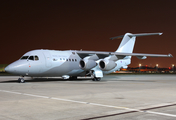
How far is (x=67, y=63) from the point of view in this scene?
85.2 feet

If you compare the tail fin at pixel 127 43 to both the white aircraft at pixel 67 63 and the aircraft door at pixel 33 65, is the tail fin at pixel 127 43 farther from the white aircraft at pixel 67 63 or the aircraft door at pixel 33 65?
the aircraft door at pixel 33 65

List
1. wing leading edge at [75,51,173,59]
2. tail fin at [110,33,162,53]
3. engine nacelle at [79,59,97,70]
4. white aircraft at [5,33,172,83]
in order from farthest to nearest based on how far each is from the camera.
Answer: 1. tail fin at [110,33,162,53]
2. wing leading edge at [75,51,173,59]
3. engine nacelle at [79,59,97,70]
4. white aircraft at [5,33,172,83]

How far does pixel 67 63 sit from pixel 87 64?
2.26m

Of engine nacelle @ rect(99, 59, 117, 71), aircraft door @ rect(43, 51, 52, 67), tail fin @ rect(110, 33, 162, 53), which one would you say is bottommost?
engine nacelle @ rect(99, 59, 117, 71)

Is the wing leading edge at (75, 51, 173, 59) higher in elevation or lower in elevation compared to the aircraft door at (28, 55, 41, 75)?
higher

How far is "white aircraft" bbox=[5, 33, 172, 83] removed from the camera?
22.7 m

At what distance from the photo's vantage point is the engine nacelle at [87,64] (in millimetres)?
25891

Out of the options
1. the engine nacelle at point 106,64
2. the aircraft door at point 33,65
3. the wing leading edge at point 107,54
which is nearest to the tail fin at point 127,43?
the wing leading edge at point 107,54

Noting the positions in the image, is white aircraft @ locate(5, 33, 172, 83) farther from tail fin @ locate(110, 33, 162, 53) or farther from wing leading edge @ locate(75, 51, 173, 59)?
tail fin @ locate(110, 33, 162, 53)

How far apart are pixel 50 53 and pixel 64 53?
81.1 inches

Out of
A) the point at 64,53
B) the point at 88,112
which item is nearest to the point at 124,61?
the point at 64,53

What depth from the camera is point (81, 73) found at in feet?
91.1

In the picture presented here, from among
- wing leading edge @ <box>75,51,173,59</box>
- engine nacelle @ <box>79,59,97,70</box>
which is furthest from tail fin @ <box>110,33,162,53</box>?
engine nacelle @ <box>79,59,97,70</box>

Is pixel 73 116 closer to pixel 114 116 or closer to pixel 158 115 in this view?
pixel 114 116
